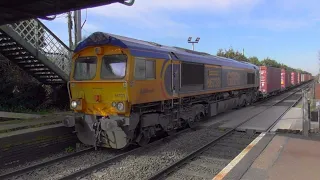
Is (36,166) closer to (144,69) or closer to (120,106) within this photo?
(120,106)

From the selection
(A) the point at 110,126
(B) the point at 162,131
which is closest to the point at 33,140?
(A) the point at 110,126

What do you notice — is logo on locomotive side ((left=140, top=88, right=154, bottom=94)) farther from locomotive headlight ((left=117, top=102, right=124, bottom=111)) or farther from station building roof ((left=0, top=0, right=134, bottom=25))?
station building roof ((left=0, top=0, right=134, bottom=25))

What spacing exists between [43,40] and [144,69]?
6018 mm

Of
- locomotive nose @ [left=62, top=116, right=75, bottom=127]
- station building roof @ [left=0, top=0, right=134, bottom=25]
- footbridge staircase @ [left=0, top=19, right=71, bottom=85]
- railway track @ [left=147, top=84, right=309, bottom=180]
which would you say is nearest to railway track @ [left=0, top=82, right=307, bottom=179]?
railway track @ [left=147, top=84, right=309, bottom=180]

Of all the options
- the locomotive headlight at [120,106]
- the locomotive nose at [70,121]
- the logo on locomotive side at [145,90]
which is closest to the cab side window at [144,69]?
the logo on locomotive side at [145,90]

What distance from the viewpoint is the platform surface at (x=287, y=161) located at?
5.64 m

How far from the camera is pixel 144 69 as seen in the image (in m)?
8.92

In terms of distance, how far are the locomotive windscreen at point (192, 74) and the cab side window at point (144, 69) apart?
210 centimetres

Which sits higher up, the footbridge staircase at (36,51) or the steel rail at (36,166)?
the footbridge staircase at (36,51)

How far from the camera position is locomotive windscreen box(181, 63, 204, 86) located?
442 inches

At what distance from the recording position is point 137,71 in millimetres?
8602

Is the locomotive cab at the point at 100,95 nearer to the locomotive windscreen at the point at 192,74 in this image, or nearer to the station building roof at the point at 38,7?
the station building roof at the point at 38,7

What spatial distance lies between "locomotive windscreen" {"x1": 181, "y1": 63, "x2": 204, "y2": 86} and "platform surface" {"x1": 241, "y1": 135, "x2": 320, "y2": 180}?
12.9 ft

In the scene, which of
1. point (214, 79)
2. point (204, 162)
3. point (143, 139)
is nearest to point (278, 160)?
point (204, 162)
